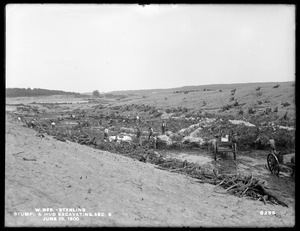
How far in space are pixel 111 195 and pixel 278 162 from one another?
700cm

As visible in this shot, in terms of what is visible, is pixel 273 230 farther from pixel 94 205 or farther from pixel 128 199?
pixel 94 205

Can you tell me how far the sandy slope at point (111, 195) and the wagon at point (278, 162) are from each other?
6.42 ft

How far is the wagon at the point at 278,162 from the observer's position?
8.67 meters

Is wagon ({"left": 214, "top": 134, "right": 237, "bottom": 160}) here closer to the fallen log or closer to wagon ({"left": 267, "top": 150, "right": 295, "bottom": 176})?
wagon ({"left": 267, "top": 150, "right": 295, "bottom": 176})

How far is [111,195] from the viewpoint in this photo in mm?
6227

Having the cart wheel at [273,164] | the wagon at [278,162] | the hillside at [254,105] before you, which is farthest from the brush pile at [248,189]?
the hillside at [254,105]

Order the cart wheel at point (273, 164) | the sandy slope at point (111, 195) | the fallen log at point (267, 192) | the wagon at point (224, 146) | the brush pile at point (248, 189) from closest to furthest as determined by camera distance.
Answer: the sandy slope at point (111, 195) < the fallen log at point (267, 192) < the brush pile at point (248, 189) < the cart wheel at point (273, 164) < the wagon at point (224, 146)

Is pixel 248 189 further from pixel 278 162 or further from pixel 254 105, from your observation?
pixel 254 105

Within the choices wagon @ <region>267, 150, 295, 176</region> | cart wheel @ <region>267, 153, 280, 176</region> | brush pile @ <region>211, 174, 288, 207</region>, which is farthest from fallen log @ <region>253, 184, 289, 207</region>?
cart wheel @ <region>267, 153, 280, 176</region>

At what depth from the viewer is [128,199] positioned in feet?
20.4

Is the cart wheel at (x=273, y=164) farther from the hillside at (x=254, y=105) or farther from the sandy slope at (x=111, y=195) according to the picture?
the hillside at (x=254, y=105)

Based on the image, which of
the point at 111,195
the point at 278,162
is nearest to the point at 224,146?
the point at 278,162

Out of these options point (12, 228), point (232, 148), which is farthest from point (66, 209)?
point (232, 148)
